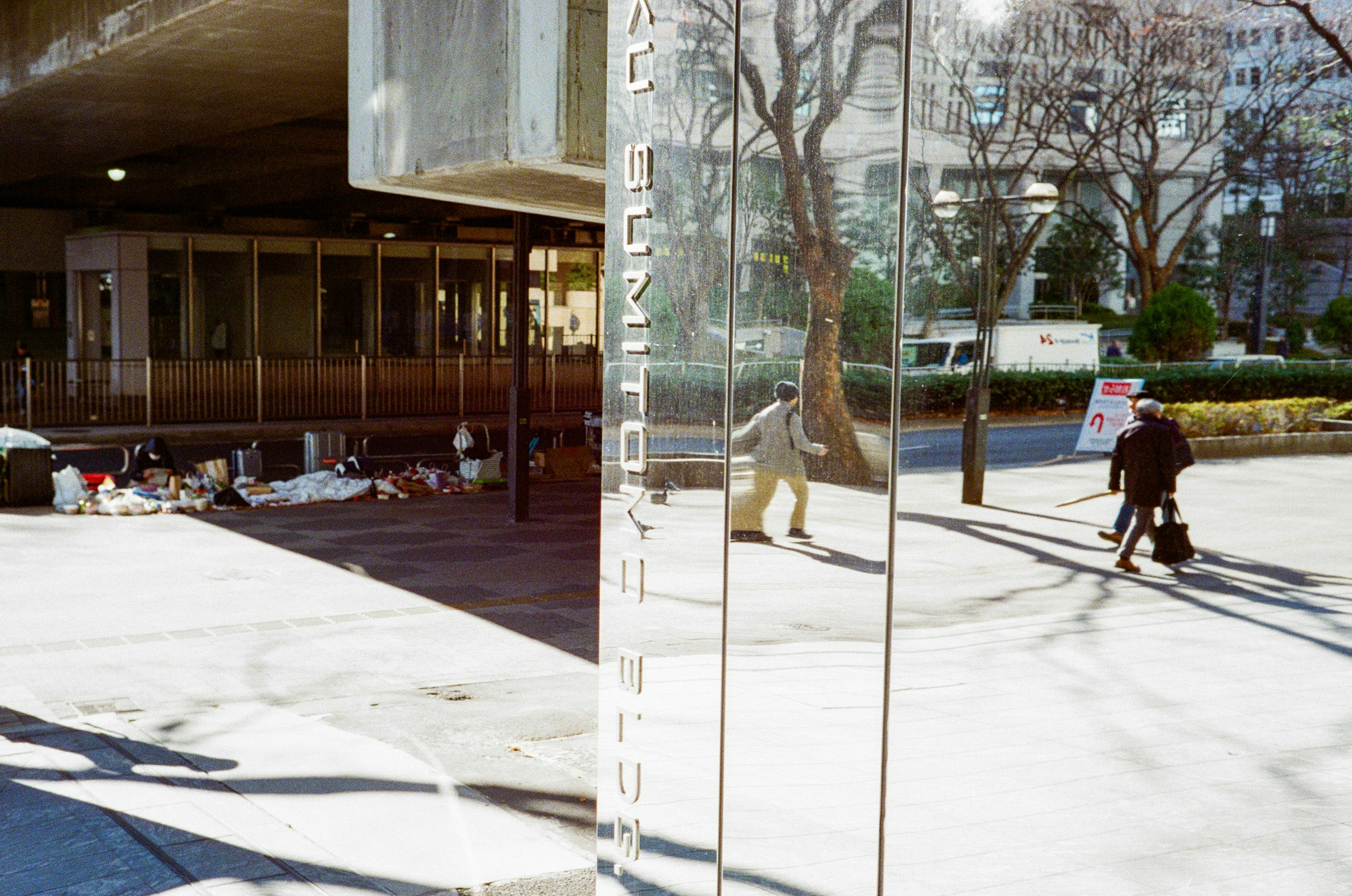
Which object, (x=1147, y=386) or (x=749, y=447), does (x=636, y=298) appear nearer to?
(x=749, y=447)

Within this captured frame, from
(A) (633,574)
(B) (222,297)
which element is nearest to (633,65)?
(A) (633,574)

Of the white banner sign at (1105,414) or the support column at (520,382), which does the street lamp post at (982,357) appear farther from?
the support column at (520,382)

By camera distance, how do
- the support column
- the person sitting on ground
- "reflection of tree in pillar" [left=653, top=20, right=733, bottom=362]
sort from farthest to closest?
the person sitting on ground, the support column, "reflection of tree in pillar" [left=653, top=20, right=733, bottom=362]

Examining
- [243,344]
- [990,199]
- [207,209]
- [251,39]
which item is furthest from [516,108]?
[207,209]

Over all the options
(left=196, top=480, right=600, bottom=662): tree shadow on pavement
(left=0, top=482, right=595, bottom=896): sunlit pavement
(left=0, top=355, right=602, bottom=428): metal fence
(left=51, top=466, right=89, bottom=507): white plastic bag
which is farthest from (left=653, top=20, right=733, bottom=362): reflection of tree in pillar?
(left=0, top=355, right=602, bottom=428): metal fence

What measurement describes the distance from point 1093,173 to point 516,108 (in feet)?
12.3

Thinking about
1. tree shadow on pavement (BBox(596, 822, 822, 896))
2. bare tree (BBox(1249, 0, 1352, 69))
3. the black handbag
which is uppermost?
bare tree (BBox(1249, 0, 1352, 69))

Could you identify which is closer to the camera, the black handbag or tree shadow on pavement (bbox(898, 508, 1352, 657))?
tree shadow on pavement (bbox(898, 508, 1352, 657))

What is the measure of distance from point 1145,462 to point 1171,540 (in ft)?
0.56

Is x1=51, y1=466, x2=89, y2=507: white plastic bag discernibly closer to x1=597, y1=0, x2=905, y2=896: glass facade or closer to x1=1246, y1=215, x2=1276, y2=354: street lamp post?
x1=597, y1=0, x2=905, y2=896: glass facade

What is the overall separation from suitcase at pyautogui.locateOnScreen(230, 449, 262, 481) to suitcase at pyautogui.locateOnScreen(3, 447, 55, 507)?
6.59ft

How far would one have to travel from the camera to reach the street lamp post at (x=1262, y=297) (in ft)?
7.89

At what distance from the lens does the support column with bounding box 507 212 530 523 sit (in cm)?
1305

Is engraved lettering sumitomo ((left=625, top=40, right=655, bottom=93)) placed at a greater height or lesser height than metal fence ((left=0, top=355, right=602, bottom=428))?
greater
